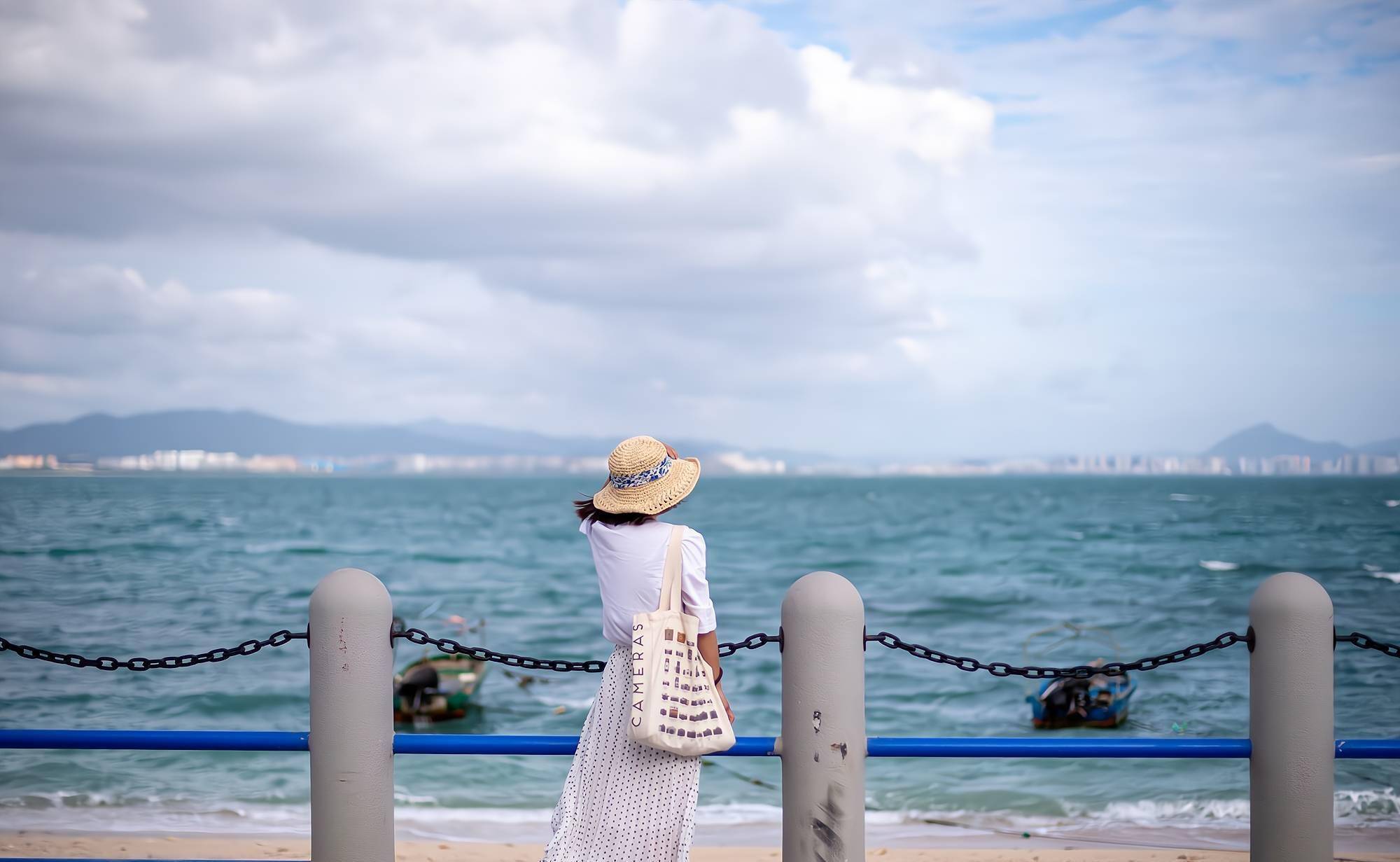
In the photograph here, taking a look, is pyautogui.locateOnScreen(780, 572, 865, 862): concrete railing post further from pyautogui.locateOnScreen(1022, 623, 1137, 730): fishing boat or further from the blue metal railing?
pyautogui.locateOnScreen(1022, 623, 1137, 730): fishing boat

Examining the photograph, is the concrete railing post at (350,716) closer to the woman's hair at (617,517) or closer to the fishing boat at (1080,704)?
the woman's hair at (617,517)

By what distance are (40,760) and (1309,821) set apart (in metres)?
11.3

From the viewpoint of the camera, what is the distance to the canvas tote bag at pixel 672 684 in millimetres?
3125

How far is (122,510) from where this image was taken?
68500 millimetres

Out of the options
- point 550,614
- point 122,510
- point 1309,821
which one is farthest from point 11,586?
point 122,510

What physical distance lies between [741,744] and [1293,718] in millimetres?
1724

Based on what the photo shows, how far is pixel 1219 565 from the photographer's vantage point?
35812mm

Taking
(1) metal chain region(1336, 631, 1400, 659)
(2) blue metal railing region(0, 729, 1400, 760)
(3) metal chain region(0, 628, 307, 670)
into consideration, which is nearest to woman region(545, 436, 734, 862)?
(2) blue metal railing region(0, 729, 1400, 760)

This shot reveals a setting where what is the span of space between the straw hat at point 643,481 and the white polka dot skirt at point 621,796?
0.45 m

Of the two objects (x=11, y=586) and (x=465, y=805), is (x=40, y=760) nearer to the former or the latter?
(x=465, y=805)

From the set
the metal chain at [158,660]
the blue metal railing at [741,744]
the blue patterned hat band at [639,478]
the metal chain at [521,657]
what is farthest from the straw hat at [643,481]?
the metal chain at [158,660]

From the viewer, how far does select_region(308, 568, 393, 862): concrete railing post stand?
3.41 metres

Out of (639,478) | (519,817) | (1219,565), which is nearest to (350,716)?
(639,478)

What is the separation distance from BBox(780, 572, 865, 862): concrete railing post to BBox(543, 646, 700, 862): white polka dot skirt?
345 mm
